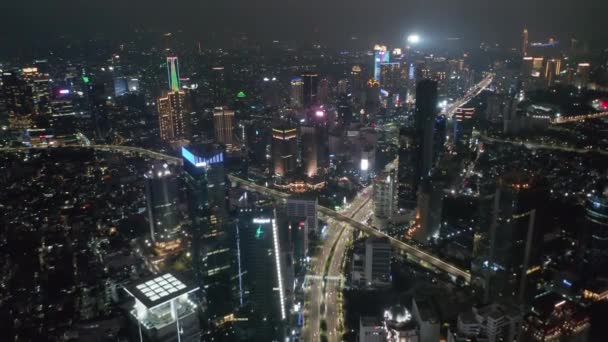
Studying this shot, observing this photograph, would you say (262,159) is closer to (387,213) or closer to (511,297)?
(387,213)

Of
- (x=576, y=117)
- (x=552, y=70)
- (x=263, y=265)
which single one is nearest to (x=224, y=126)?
(x=263, y=265)

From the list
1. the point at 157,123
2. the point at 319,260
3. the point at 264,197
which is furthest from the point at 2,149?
the point at 319,260

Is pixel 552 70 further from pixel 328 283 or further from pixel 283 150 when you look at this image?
pixel 328 283

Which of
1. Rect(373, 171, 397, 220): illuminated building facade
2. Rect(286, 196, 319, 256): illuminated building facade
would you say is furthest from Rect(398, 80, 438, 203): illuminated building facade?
Rect(286, 196, 319, 256): illuminated building facade

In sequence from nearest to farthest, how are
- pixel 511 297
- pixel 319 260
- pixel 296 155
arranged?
pixel 511 297
pixel 319 260
pixel 296 155

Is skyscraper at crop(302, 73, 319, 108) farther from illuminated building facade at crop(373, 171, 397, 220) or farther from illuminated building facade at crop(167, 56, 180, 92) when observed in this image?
illuminated building facade at crop(373, 171, 397, 220)

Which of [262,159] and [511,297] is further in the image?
[262,159]

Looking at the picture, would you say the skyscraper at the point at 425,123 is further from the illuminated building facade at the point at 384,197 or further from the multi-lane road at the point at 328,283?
the multi-lane road at the point at 328,283
